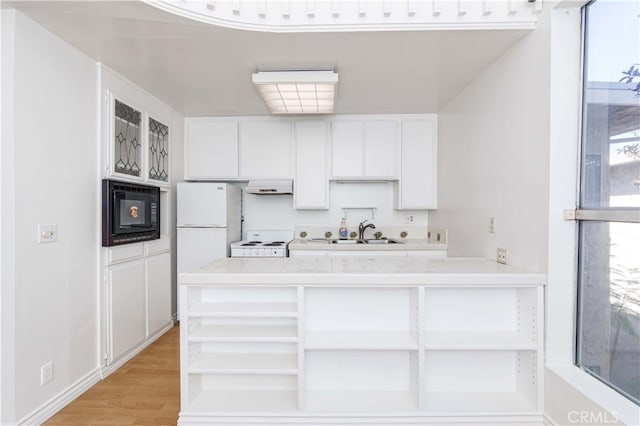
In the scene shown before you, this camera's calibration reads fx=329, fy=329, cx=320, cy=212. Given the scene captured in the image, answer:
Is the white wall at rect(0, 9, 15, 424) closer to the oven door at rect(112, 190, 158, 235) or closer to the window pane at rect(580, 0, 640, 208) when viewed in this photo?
the oven door at rect(112, 190, 158, 235)

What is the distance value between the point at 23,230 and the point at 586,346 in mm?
3146

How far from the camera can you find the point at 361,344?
73.2 inches

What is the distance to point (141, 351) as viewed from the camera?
116 inches

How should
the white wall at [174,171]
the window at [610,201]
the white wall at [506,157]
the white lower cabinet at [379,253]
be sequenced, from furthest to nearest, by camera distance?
the white wall at [174,171], the white lower cabinet at [379,253], the white wall at [506,157], the window at [610,201]

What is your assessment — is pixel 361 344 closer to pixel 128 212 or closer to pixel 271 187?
pixel 128 212

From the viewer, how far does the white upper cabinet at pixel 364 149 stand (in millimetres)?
3762

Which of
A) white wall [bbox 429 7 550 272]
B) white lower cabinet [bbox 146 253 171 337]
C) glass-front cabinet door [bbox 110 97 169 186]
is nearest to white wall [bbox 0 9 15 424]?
glass-front cabinet door [bbox 110 97 169 186]

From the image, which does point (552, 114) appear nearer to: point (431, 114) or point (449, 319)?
point (449, 319)

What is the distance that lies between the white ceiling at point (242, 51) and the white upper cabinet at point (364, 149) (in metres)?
0.64

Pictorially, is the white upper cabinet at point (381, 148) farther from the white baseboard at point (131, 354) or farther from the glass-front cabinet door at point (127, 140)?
the white baseboard at point (131, 354)

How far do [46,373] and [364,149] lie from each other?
10.8 ft

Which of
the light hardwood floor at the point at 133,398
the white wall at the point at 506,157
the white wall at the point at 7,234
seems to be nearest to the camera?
the white wall at the point at 7,234

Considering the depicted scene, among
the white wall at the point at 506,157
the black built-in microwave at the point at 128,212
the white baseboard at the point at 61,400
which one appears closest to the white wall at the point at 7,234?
the white baseboard at the point at 61,400

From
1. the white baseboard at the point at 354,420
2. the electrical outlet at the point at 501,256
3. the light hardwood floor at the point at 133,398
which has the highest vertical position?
the electrical outlet at the point at 501,256
